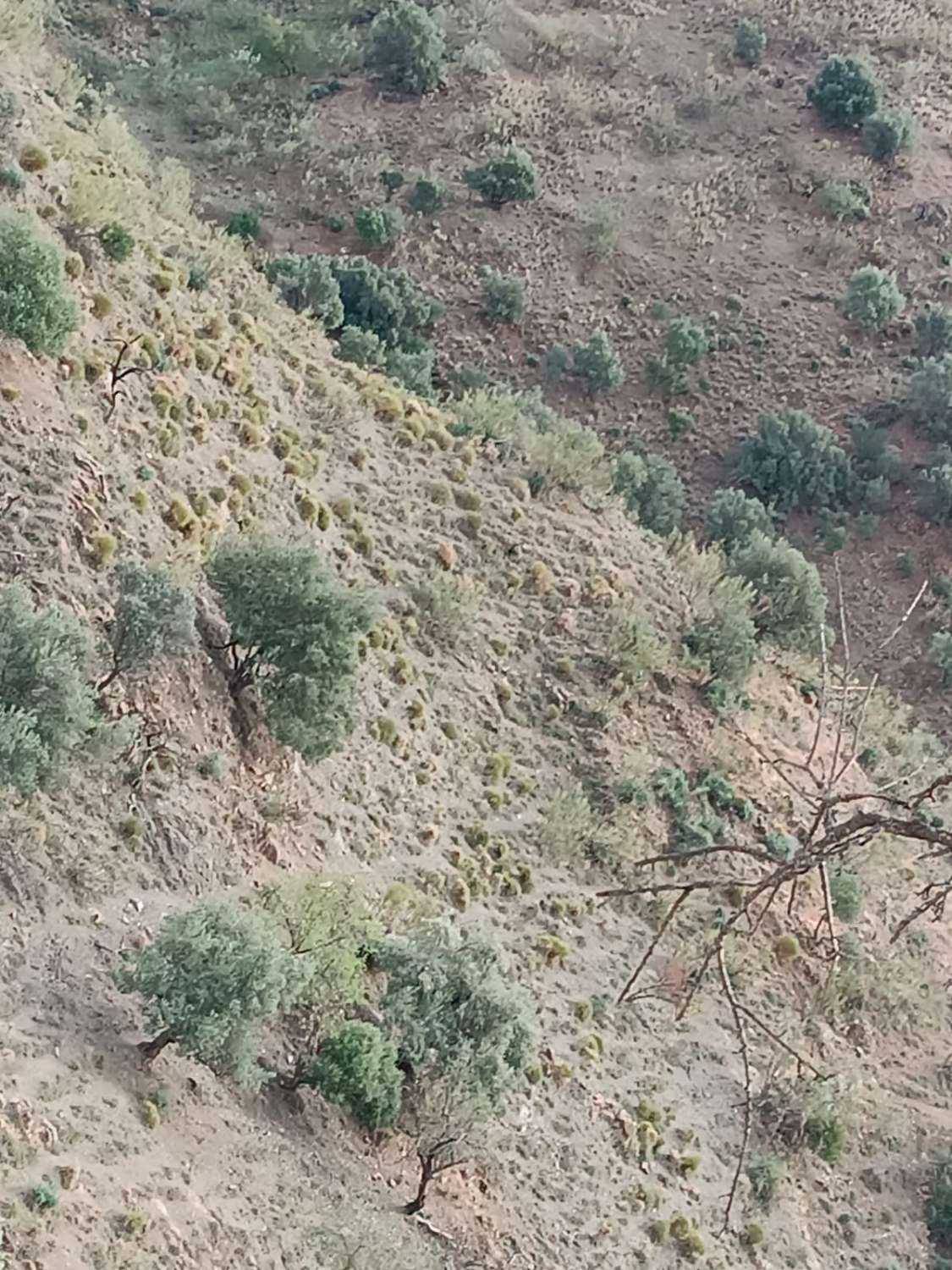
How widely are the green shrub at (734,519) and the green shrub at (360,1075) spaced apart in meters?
16.5

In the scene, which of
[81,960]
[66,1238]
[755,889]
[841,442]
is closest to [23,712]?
[81,960]

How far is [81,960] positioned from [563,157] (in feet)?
92.0

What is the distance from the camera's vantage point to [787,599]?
22156mm

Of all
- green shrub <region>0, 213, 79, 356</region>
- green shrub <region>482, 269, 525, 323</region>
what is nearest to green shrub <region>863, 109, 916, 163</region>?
green shrub <region>482, 269, 525, 323</region>

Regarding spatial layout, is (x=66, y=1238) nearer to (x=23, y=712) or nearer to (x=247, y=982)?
(x=247, y=982)

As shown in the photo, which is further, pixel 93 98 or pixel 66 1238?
pixel 93 98

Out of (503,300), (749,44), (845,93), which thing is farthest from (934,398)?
(749,44)

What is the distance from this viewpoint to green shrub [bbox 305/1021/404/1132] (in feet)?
39.3

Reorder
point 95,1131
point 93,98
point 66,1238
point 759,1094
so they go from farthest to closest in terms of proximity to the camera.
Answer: point 93,98 → point 759,1094 → point 95,1131 → point 66,1238

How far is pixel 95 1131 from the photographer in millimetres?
9938

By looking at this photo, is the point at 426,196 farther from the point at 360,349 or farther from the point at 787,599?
the point at 787,599

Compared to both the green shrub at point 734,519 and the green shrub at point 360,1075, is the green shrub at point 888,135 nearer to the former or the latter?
the green shrub at point 734,519

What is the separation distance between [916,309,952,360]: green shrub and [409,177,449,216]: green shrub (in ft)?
38.5

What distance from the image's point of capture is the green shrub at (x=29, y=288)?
48.2ft
